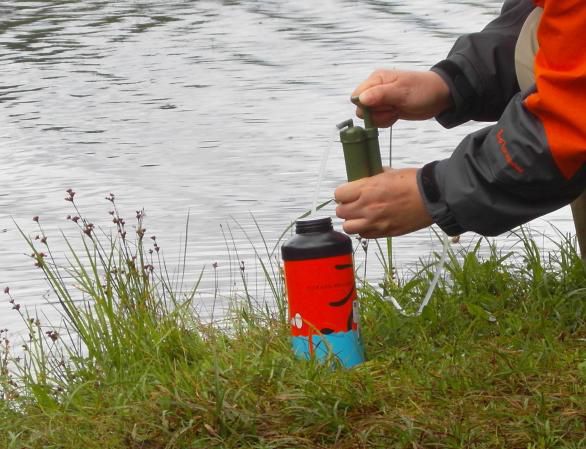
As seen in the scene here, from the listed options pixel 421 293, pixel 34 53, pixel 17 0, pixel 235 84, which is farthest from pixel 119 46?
pixel 421 293

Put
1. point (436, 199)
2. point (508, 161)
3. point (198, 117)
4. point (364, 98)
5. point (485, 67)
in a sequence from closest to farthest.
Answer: point (508, 161) → point (436, 199) → point (364, 98) → point (485, 67) → point (198, 117)

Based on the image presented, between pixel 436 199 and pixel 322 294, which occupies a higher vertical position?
pixel 436 199

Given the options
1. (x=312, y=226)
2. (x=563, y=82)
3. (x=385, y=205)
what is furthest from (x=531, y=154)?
(x=312, y=226)

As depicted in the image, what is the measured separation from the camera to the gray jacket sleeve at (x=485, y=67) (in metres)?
4.54

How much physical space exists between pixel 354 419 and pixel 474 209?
2.07ft

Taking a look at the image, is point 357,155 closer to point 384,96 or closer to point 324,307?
point 384,96

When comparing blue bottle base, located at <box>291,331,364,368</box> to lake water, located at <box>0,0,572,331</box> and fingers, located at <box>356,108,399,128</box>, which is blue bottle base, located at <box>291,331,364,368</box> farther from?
lake water, located at <box>0,0,572,331</box>

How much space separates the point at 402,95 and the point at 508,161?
875 mm

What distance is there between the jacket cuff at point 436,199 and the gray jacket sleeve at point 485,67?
812 mm

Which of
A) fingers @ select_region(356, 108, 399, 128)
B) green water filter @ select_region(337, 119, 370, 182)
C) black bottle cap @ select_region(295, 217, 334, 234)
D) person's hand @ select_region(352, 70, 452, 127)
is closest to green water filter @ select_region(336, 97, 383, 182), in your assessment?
green water filter @ select_region(337, 119, 370, 182)

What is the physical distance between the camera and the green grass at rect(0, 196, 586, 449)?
360 cm

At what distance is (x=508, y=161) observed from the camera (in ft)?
11.6

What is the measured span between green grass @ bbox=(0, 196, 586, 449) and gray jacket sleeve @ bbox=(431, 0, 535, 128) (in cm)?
58

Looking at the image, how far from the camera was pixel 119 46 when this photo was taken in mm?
12781
